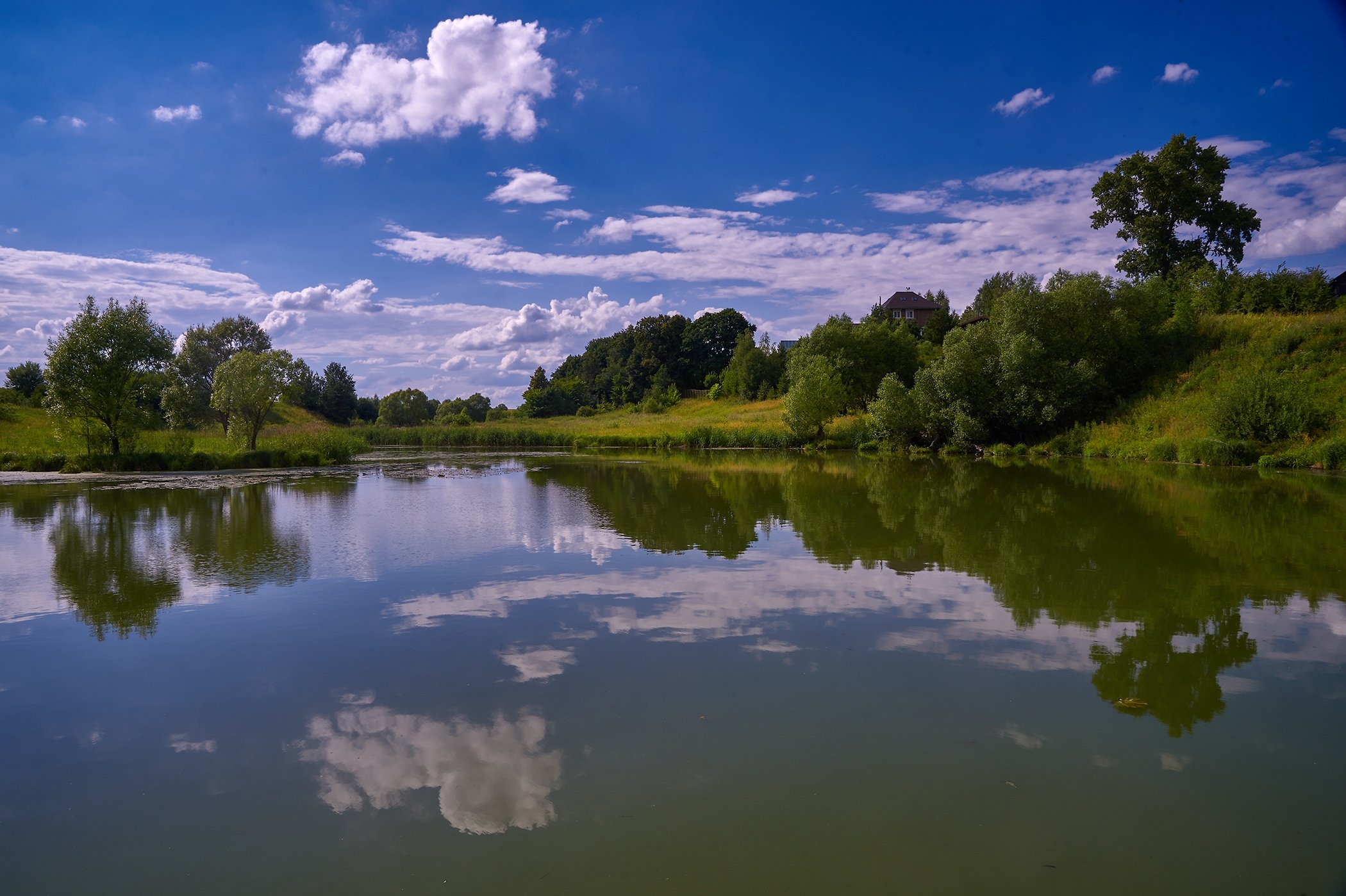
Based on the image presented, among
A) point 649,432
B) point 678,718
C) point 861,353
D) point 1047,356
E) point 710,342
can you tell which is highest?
point 710,342

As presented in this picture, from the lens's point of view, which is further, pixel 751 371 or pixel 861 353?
pixel 751 371

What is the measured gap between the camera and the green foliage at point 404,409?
7750 centimetres

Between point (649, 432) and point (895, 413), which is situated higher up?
point (895, 413)

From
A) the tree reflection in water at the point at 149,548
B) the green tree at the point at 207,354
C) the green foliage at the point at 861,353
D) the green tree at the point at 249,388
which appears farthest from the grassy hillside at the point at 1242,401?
the green tree at the point at 207,354

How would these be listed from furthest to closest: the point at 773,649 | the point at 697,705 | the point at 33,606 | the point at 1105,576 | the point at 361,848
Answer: the point at 1105,576 < the point at 33,606 < the point at 773,649 < the point at 697,705 < the point at 361,848

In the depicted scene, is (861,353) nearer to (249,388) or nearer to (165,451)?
(249,388)

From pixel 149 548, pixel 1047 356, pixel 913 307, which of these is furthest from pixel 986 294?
pixel 149 548

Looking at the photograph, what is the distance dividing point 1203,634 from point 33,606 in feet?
34.8

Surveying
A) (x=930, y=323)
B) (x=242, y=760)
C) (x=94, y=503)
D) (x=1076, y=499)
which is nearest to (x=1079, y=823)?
(x=242, y=760)

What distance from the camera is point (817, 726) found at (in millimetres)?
4047

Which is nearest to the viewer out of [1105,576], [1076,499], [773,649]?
[773,649]

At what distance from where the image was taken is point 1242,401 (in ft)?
76.0

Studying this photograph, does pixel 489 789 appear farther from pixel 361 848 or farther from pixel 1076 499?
pixel 1076 499

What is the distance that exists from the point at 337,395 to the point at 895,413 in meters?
53.0
